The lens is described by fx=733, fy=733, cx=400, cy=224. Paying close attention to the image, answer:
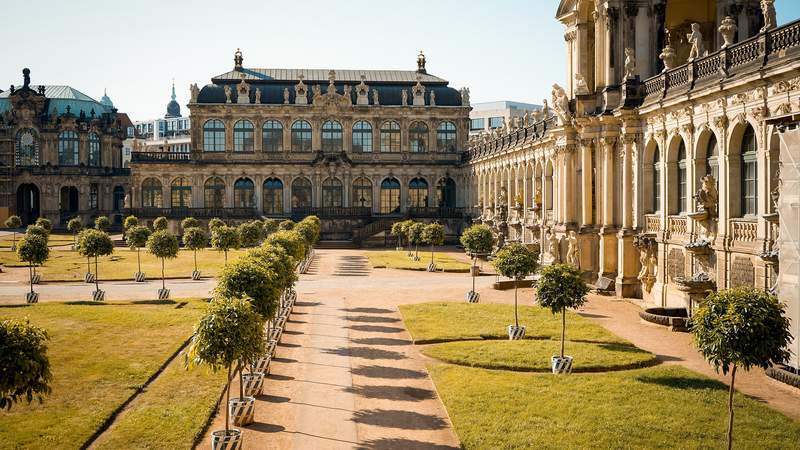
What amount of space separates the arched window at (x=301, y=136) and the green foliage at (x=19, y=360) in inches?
3531

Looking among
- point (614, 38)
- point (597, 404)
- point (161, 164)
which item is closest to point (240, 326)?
point (597, 404)

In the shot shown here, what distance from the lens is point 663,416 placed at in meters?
20.1

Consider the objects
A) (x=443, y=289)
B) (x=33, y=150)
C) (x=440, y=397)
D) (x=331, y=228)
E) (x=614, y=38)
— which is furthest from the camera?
(x=33, y=150)

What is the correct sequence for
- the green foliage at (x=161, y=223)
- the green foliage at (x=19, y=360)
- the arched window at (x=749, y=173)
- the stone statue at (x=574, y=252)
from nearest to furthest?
the green foliage at (x=19, y=360), the arched window at (x=749, y=173), the stone statue at (x=574, y=252), the green foliage at (x=161, y=223)

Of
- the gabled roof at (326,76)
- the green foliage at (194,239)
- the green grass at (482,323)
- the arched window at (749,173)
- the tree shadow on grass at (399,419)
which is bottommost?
the tree shadow on grass at (399,419)

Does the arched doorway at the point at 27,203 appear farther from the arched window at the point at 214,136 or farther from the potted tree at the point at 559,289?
the potted tree at the point at 559,289

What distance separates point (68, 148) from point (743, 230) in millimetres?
111704

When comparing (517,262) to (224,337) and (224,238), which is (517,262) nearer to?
(224,337)

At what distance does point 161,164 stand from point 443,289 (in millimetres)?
65017

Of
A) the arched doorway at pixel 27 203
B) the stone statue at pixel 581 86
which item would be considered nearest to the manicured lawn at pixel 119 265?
the stone statue at pixel 581 86

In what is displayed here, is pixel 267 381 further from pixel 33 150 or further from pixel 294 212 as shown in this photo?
pixel 33 150

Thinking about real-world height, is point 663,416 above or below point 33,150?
below

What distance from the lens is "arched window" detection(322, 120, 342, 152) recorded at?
104 metres

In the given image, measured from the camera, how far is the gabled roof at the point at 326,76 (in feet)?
347
